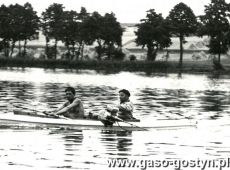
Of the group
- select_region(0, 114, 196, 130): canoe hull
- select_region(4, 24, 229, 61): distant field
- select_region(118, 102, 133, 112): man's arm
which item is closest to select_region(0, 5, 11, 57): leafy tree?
select_region(4, 24, 229, 61): distant field

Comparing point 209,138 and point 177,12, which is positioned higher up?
point 177,12

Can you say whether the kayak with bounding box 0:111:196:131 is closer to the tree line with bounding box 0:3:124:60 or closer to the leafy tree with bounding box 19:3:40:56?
the tree line with bounding box 0:3:124:60

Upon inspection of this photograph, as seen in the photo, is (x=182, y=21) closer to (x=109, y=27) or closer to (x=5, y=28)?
(x=109, y=27)

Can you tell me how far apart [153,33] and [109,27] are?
9.03 metres

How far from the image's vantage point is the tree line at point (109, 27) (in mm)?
116875

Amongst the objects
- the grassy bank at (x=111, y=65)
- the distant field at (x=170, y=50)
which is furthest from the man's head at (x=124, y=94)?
the distant field at (x=170, y=50)

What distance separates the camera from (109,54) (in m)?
126

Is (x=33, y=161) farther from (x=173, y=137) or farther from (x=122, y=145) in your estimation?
(x=173, y=137)

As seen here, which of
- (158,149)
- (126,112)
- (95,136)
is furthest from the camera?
(126,112)

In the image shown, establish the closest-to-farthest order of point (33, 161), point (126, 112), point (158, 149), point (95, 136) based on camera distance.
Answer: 1. point (33, 161)
2. point (158, 149)
3. point (95, 136)
4. point (126, 112)

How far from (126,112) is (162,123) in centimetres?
195

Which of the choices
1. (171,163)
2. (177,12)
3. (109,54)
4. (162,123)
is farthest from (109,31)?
(171,163)

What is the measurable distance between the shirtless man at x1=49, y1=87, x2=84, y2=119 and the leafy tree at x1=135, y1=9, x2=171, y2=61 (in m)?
98.0

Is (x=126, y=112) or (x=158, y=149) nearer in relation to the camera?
(x=158, y=149)
